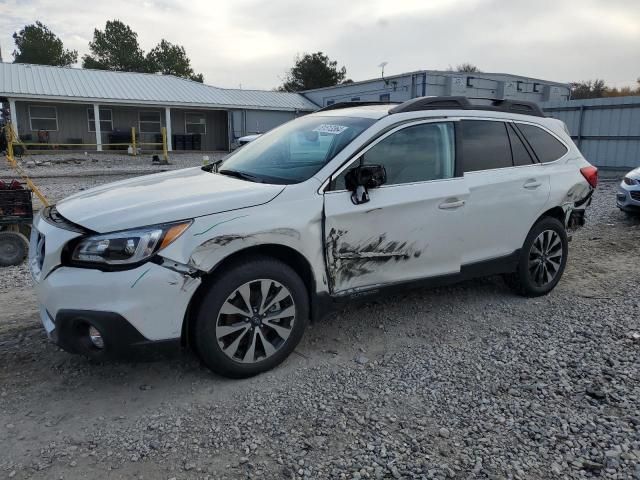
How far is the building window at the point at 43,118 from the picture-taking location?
26.3 meters

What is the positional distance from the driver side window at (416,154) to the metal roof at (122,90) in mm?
25980

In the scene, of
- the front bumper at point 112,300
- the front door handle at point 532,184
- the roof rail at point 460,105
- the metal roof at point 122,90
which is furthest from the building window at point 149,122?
the front bumper at point 112,300

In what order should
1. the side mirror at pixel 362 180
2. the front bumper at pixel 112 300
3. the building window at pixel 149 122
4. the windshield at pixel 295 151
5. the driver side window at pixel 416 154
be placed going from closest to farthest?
the front bumper at pixel 112 300
the side mirror at pixel 362 180
the windshield at pixel 295 151
the driver side window at pixel 416 154
the building window at pixel 149 122

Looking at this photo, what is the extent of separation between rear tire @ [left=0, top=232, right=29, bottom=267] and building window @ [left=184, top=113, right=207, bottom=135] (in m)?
26.1

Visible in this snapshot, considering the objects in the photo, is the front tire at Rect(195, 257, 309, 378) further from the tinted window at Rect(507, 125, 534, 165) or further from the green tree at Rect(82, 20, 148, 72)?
the green tree at Rect(82, 20, 148, 72)

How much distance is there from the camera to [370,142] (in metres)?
3.70

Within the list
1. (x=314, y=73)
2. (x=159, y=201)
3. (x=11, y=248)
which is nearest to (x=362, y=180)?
(x=159, y=201)

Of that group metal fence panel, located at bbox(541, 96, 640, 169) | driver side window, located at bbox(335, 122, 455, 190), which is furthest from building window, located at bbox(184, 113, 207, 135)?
driver side window, located at bbox(335, 122, 455, 190)

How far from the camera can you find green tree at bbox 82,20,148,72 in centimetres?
5738

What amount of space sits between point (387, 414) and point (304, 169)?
5.71ft

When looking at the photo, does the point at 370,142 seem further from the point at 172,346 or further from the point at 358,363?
the point at 172,346

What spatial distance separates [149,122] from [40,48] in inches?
1443

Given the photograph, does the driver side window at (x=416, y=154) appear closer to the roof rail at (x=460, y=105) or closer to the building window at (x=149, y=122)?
the roof rail at (x=460, y=105)

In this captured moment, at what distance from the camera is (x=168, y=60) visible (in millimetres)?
57750
